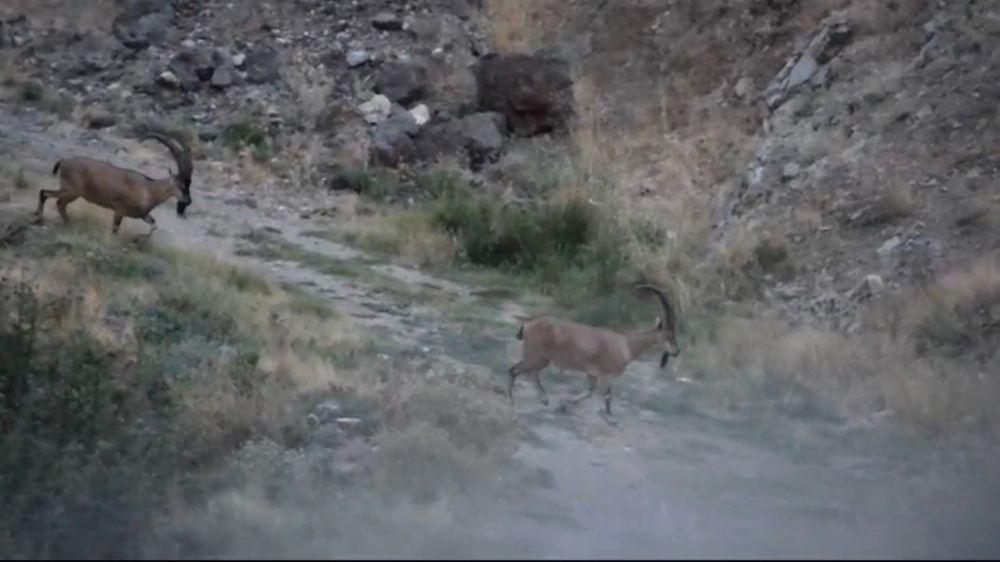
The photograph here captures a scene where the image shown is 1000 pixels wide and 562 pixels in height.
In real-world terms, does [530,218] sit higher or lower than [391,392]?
higher

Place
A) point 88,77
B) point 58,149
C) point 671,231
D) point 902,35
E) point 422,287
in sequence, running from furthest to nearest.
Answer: point 88,77 → point 58,149 → point 902,35 → point 671,231 → point 422,287

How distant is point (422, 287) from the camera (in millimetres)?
16312

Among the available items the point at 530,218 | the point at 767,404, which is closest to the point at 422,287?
the point at 530,218

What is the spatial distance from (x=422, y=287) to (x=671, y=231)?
3.39 meters

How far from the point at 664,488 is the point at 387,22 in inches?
774

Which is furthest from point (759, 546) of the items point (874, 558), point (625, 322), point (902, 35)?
point (902, 35)

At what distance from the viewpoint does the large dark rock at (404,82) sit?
24781 mm

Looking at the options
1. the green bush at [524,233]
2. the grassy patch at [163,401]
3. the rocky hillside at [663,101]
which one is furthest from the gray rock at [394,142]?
the grassy patch at [163,401]

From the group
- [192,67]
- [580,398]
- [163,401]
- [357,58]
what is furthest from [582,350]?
[192,67]

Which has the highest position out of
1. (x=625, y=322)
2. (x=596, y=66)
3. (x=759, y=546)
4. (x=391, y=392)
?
(x=596, y=66)

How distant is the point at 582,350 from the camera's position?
430 inches

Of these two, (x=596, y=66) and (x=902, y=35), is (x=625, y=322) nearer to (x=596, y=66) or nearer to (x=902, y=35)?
(x=902, y=35)

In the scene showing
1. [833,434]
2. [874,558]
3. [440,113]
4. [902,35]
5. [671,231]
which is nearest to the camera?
[874,558]

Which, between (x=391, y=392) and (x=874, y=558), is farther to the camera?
(x=391, y=392)
